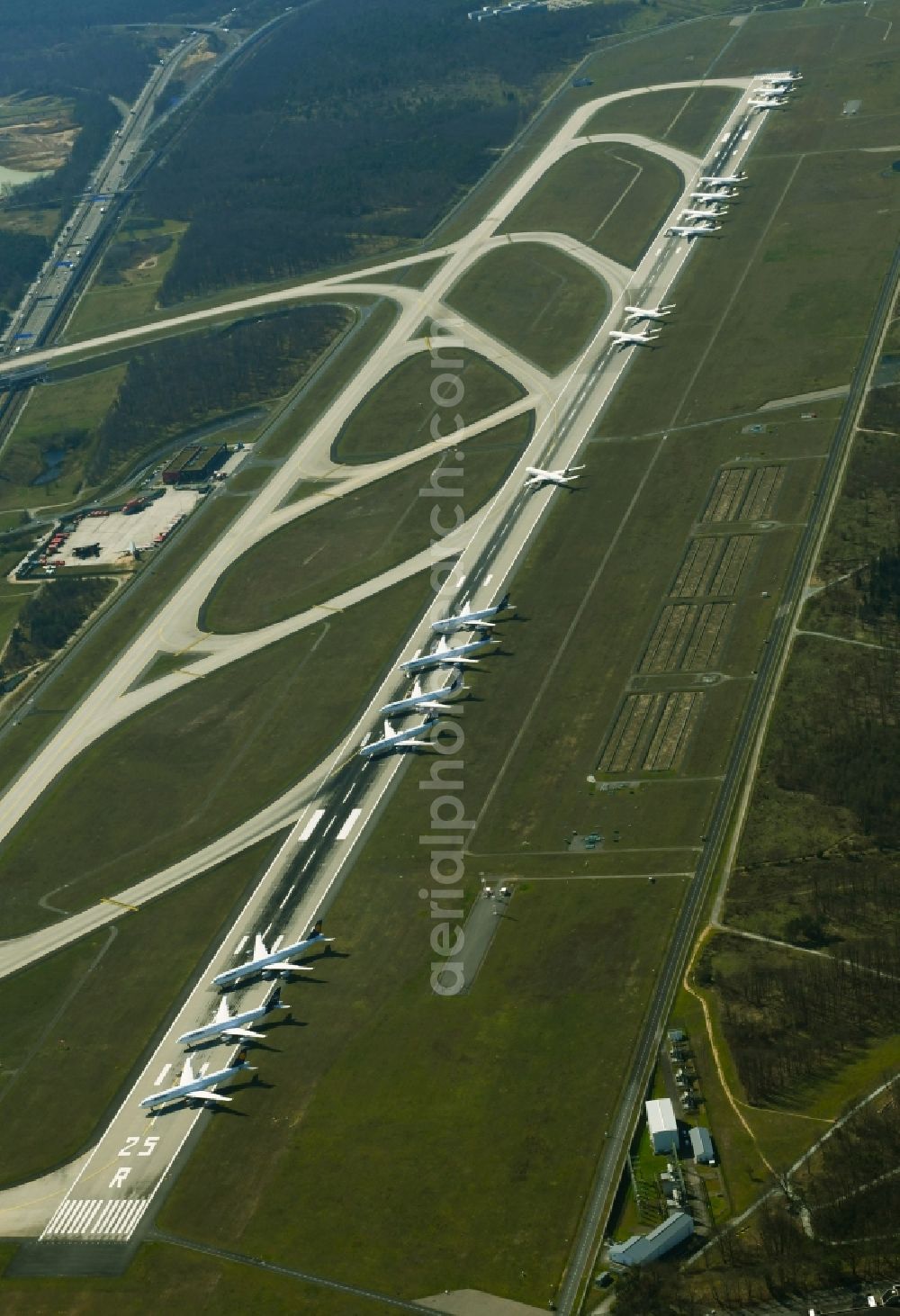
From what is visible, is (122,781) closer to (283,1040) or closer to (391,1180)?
(283,1040)

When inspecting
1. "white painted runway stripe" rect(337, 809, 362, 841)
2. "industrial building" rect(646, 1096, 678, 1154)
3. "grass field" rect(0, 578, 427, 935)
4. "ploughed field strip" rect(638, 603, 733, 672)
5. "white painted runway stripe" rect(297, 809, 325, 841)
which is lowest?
"ploughed field strip" rect(638, 603, 733, 672)

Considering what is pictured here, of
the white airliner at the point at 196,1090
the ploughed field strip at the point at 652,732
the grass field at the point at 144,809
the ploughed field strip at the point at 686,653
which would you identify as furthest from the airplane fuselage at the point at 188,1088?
the ploughed field strip at the point at 686,653

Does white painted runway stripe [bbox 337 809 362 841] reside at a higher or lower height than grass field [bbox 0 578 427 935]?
lower

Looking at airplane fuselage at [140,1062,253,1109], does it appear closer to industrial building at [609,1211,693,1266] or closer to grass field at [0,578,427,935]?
grass field at [0,578,427,935]

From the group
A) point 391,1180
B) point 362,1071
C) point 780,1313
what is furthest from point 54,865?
point 780,1313

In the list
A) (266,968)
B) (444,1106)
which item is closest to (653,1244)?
(444,1106)

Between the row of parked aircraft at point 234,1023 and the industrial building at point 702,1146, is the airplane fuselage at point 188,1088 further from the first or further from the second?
the industrial building at point 702,1146

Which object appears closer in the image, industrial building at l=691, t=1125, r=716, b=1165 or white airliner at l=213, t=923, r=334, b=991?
industrial building at l=691, t=1125, r=716, b=1165

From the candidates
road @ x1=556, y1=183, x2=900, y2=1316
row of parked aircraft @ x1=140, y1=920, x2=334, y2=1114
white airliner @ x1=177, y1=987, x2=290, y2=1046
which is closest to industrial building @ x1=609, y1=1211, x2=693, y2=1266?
road @ x1=556, y1=183, x2=900, y2=1316
